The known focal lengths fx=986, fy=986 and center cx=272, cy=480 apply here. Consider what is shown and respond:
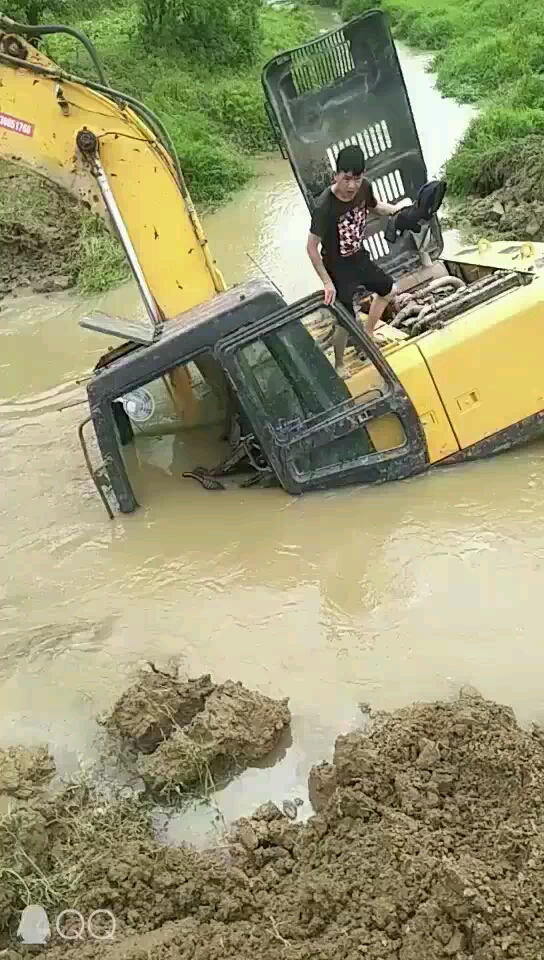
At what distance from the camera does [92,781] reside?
4.31 m

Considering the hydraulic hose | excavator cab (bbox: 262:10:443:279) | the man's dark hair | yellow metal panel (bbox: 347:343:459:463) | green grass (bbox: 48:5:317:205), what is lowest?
yellow metal panel (bbox: 347:343:459:463)

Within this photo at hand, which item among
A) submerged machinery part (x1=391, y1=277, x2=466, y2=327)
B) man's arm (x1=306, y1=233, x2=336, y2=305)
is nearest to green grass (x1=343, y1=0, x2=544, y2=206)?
submerged machinery part (x1=391, y1=277, x2=466, y2=327)

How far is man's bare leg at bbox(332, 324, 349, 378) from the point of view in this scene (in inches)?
222

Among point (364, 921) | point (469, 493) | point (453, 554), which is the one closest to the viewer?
point (364, 921)

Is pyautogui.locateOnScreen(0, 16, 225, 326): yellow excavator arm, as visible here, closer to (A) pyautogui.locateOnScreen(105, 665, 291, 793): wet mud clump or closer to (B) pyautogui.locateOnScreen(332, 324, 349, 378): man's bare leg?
(B) pyautogui.locateOnScreen(332, 324, 349, 378): man's bare leg

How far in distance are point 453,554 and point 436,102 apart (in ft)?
42.6

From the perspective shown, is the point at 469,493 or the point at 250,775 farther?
the point at 469,493

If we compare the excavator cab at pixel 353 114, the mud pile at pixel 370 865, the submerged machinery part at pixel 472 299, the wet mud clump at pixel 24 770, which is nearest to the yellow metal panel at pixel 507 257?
the submerged machinery part at pixel 472 299

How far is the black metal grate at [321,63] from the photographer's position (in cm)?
677

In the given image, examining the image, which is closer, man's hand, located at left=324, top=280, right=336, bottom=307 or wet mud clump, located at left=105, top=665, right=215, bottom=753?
wet mud clump, located at left=105, top=665, right=215, bottom=753

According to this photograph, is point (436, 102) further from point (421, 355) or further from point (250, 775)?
point (250, 775)

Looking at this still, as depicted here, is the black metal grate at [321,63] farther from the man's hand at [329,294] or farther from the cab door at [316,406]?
the man's hand at [329,294]

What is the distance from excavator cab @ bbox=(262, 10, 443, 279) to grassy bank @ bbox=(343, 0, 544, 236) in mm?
3165

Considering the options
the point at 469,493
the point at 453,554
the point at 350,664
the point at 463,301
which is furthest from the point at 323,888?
the point at 463,301
